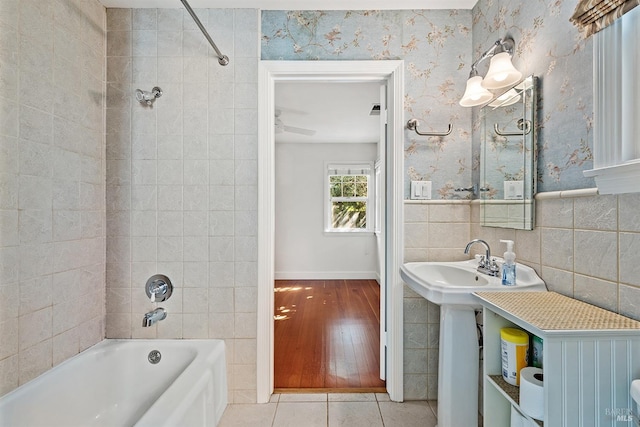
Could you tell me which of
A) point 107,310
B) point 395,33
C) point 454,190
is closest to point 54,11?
point 107,310

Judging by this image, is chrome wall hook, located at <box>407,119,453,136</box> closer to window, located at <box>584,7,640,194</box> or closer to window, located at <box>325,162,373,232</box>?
window, located at <box>584,7,640,194</box>

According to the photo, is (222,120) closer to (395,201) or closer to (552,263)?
(395,201)

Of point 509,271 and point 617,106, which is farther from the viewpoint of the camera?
point 509,271

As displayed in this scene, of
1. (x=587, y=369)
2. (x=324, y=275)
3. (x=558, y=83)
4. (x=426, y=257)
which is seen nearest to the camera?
(x=587, y=369)

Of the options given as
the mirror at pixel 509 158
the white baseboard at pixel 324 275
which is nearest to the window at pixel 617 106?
the mirror at pixel 509 158

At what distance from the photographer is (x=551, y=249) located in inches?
48.5

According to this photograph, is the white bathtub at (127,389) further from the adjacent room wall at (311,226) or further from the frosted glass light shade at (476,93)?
the adjacent room wall at (311,226)

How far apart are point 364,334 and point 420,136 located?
6.16 feet

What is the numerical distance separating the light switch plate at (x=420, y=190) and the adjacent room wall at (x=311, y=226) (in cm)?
316

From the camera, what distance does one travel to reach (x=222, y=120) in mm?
1821

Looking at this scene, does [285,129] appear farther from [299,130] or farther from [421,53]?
[421,53]

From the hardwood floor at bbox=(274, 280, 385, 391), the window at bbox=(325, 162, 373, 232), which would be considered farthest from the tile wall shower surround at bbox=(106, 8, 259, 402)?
the window at bbox=(325, 162, 373, 232)

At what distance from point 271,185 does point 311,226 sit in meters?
3.14

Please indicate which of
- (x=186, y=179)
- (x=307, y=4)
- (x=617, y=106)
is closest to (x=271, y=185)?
(x=186, y=179)
